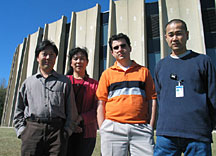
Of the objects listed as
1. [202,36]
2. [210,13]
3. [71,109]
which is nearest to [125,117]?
[71,109]

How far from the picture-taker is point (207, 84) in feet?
5.77

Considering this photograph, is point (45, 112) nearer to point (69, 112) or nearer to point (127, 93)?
point (69, 112)

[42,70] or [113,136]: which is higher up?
[42,70]

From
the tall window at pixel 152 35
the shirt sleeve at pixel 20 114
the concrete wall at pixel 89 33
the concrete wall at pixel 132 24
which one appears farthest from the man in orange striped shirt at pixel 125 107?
the concrete wall at pixel 89 33

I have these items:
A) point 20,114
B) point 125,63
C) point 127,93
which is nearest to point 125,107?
point 127,93

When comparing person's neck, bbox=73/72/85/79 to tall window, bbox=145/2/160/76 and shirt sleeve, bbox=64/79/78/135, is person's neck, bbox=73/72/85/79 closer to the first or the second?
shirt sleeve, bbox=64/79/78/135

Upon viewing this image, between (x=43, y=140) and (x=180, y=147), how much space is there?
161 centimetres

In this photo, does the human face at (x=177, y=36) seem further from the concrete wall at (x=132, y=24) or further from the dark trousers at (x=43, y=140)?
the concrete wall at (x=132, y=24)

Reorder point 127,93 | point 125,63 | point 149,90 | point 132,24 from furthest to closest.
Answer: point 132,24, point 125,63, point 149,90, point 127,93

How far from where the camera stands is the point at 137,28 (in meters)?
15.4

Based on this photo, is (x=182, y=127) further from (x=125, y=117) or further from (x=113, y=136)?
(x=113, y=136)

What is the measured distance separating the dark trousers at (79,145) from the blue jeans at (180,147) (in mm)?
1373

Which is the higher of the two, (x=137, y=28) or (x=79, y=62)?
(x=137, y=28)

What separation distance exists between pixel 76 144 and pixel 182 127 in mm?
1785
